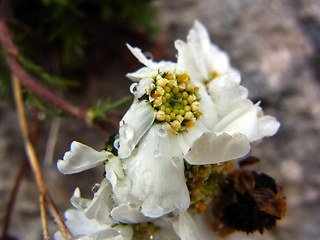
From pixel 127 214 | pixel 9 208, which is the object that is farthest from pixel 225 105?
pixel 9 208

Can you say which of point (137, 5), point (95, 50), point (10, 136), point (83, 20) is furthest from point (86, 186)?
point (137, 5)

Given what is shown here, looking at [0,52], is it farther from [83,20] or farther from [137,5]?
[137,5]

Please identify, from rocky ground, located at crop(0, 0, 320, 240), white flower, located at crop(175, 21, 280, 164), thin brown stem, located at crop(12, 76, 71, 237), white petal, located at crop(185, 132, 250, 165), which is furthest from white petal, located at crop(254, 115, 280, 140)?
rocky ground, located at crop(0, 0, 320, 240)

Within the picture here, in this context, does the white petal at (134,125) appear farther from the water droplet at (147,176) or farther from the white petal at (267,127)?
Result: the white petal at (267,127)

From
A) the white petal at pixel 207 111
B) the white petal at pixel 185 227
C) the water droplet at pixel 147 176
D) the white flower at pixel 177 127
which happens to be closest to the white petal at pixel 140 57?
the white flower at pixel 177 127

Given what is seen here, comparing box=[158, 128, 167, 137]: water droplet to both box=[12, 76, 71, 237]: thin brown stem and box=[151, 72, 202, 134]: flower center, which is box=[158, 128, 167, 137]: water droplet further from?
box=[12, 76, 71, 237]: thin brown stem

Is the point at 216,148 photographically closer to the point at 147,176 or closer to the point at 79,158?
the point at 147,176
